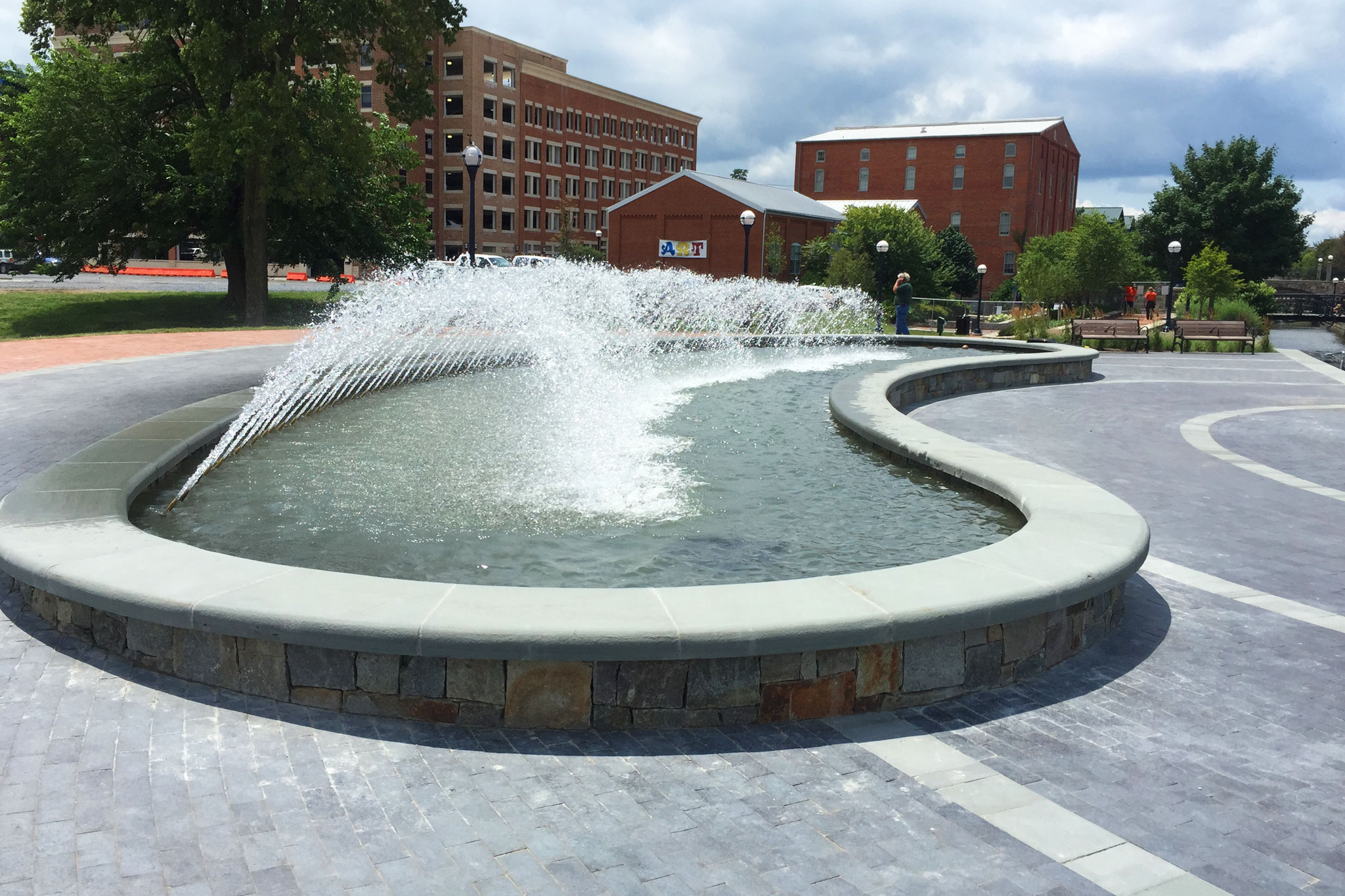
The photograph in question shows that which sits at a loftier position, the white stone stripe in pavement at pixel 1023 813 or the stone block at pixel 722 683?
the stone block at pixel 722 683

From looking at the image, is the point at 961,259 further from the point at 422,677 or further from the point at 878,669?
the point at 422,677

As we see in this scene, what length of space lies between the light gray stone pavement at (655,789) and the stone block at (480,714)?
61 mm

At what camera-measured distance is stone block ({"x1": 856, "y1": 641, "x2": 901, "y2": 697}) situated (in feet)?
14.6

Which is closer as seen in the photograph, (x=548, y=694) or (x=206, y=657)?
(x=548, y=694)

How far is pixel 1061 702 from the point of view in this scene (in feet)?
15.3

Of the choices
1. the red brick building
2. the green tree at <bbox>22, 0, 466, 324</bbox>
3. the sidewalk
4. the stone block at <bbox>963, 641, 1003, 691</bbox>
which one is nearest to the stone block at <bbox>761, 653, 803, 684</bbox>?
the stone block at <bbox>963, 641, 1003, 691</bbox>

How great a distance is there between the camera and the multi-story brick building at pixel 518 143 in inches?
2810

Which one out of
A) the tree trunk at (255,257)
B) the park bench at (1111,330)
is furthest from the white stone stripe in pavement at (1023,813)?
the tree trunk at (255,257)

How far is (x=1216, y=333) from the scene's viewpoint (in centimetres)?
2905

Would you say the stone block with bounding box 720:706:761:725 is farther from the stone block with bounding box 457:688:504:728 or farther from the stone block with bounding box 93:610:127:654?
the stone block with bounding box 93:610:127:654

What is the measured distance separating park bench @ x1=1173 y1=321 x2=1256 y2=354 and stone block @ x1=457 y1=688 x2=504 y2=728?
28.9 metres

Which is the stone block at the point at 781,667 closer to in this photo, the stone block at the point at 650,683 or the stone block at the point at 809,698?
the stone block at the point at 809,698

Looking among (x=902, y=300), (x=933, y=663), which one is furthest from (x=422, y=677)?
(x=902, y=300)

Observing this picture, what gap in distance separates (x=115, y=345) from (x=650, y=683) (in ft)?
61.5
